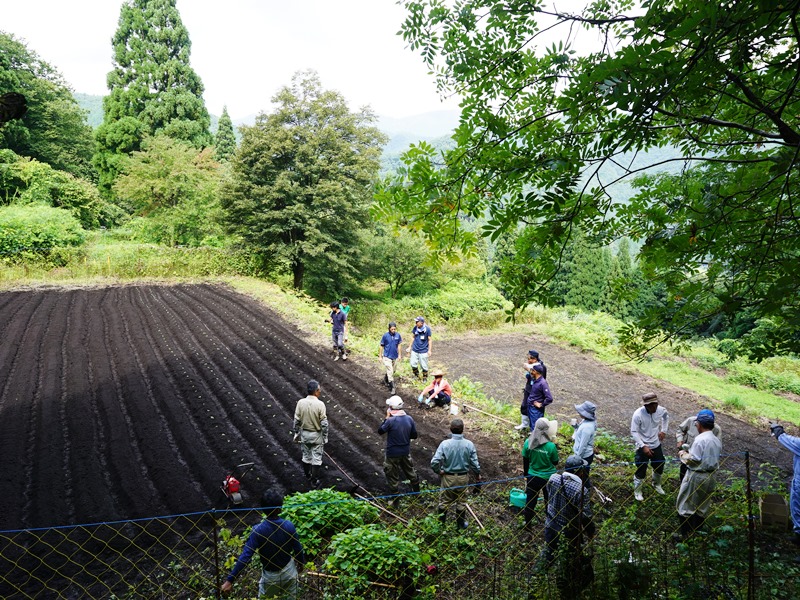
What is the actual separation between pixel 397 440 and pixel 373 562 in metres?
2.27

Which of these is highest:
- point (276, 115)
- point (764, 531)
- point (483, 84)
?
point (276, 115)

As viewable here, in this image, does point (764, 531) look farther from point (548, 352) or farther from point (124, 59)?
point (124, 59)

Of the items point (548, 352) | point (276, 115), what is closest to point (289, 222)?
point (276, 115)

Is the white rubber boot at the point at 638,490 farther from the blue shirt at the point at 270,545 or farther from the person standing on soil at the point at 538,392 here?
the blue shirt at the point at 270,545

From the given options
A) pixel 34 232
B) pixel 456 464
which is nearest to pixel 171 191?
pixel 34 232

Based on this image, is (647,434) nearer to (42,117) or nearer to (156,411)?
(156,411)

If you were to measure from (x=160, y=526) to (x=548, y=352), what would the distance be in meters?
14.5

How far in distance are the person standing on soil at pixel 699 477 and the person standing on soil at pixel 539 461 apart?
1.43 metres

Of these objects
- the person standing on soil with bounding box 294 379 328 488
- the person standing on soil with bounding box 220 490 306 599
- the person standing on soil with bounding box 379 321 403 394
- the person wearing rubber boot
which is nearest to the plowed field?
the person standing on soil with bounding box 294 379 328 488

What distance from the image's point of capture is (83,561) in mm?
5598

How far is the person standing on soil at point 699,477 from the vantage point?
17.5 feet

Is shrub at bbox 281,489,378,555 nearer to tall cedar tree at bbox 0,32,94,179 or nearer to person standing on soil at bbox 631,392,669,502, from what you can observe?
person standing on soil at bbox 631,392,669,502

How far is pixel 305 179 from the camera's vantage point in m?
20.6

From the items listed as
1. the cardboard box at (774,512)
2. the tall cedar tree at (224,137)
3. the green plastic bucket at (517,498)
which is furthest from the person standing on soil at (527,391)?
the tall cedar tree at (224,137)
